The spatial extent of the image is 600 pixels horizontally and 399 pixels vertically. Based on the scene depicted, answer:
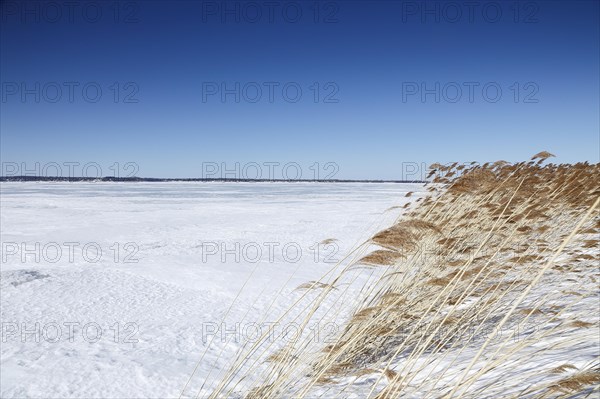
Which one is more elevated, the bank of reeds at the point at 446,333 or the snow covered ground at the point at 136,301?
the bank of reeds at the point at 446,333

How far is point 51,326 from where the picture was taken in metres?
3.38

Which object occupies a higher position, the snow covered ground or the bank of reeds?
the bank of reeds

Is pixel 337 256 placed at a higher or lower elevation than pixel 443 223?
lower

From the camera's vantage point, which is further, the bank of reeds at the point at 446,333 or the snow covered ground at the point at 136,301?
the snow covered ground at the point at 136,301

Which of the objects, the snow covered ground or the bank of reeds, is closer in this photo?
the bank of reeds

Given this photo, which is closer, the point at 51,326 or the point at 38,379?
the point at 38,379

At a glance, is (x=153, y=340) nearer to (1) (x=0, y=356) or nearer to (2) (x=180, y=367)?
(2) (x=180, y=367)

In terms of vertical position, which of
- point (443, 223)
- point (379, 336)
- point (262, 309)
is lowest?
point (262, 309)

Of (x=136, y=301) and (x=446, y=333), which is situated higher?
(x=446, y=333)

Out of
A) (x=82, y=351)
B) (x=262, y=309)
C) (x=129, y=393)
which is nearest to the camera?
(x=129, y=393)

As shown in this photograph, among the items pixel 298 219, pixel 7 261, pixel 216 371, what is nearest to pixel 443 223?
pixel 216 371

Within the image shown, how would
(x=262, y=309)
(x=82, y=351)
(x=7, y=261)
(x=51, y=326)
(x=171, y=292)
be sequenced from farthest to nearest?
(x=7, y=261), (x=171, y=292), (x=262, y=309), (x=51, y=326), (x=82, y=351)

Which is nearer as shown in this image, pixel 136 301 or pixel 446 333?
pixel 446 333

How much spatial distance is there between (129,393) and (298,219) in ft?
31.7
